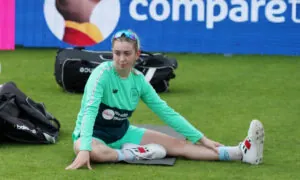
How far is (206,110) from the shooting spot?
8.67 m

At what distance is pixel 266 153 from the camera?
666cm

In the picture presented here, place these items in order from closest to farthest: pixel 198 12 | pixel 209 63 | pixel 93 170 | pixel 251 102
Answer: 1. pixel 93 170
2. pixel 251 102
3. pixel 209 63
4. pixel 198 12

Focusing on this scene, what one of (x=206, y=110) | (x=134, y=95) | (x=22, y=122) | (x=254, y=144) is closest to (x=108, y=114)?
(x=134, y=95)

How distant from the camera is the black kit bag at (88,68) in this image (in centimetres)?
955

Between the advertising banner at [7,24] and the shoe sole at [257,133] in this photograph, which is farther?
the advertising banner at [7,24]

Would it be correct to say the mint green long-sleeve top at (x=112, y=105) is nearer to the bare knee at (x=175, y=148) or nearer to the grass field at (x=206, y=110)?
the bare knee at (x=175, y=148)

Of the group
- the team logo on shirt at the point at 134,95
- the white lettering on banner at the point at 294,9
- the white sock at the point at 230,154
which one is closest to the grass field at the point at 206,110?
the white sock at the point at 230,154

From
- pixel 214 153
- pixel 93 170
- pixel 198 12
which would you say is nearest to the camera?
pixel 93 170

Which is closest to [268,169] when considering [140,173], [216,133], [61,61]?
[140,173]

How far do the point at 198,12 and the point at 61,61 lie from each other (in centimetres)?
401

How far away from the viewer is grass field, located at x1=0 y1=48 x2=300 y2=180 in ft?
19.6

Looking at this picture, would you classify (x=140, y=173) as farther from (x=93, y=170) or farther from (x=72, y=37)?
(x=72, y=37)

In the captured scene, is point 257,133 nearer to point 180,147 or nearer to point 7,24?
point 180,147

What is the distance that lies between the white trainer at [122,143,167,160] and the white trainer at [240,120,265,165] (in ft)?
1.94
